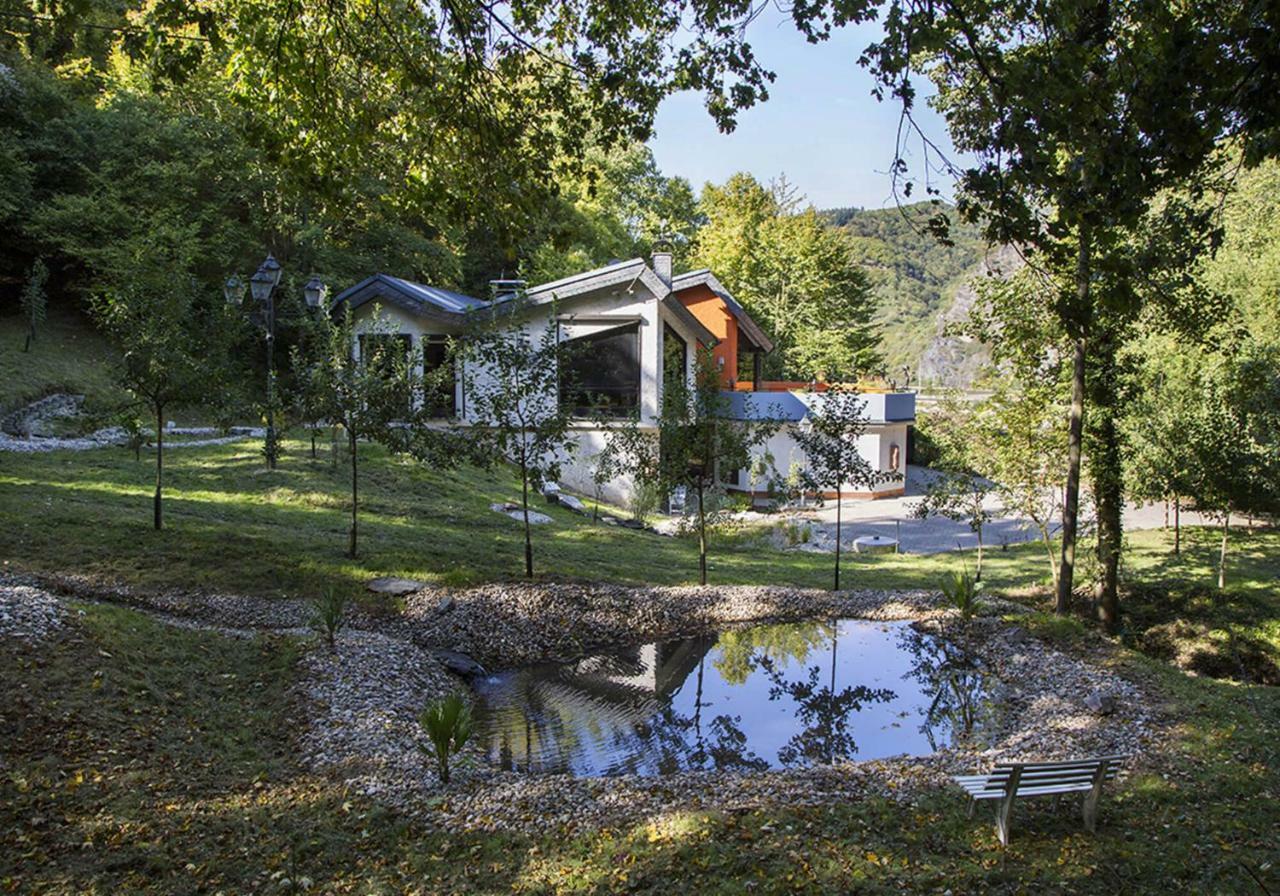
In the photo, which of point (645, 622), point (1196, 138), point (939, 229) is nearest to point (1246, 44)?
point (1196, 138)

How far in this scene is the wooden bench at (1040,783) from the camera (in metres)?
5.87

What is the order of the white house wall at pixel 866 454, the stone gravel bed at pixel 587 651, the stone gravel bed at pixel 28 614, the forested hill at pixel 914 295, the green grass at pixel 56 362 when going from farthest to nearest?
the forested hill at pixel 914 295, the white house wall at pixel 866 454, the green grass at pixel 56 362, the stone gravel bed at pixel 28 614, the stone gravel bed at pixel 587 651

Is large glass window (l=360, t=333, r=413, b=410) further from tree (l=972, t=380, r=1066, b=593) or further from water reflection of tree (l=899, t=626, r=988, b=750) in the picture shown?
tree (l=972, t=380, r=1066, b=593)

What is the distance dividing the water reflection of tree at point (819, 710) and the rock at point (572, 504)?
10.3 metres

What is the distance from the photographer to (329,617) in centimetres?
1004

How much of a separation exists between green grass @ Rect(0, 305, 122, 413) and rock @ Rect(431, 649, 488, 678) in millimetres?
13465

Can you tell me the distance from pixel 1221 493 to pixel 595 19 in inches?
571

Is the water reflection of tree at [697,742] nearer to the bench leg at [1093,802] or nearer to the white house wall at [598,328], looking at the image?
the bench leg at [1093,802]

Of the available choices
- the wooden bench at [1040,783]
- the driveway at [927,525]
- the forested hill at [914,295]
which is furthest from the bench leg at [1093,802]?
the forested hill at [914,295]

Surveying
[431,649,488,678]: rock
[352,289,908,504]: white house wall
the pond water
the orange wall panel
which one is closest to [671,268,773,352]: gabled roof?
the orange wall panel

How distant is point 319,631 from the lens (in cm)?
1057

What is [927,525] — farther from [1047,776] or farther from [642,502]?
[1047,776]

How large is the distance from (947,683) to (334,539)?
32.4 ft

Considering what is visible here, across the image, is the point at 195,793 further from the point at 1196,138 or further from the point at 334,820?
the point at 1196,138
